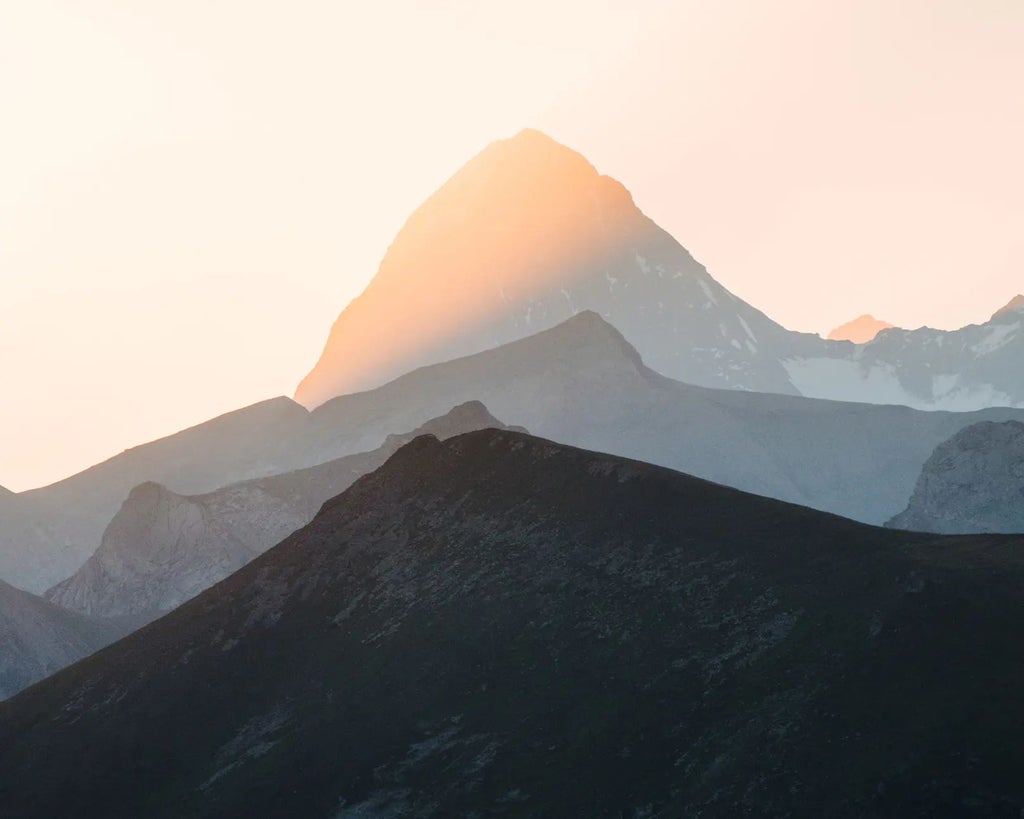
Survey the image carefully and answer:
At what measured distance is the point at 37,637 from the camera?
182 metres

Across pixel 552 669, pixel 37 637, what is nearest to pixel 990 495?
pixel 552 669

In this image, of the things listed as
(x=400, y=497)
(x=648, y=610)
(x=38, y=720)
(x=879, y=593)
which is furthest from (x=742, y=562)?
(x=38, y=720)

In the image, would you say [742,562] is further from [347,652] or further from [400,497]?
[400,497]

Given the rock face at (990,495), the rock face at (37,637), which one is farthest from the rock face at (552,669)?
the rock face at (990,495)

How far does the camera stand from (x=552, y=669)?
84.7 m

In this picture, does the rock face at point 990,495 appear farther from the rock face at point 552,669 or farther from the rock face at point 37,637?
the rock face at point 37,637

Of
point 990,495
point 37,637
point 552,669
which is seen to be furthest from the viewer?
point 990,495

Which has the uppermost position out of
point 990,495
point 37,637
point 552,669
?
point 37,637

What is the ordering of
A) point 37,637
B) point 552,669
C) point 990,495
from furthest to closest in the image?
point 990,495, point 37,637, point 552,669

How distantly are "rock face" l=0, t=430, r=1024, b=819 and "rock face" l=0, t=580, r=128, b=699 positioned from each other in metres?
65.3

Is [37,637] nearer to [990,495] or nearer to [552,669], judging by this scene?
[552,669]

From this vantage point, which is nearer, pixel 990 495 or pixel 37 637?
pixel 37 637

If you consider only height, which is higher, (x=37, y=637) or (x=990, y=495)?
(x=37, y=637)

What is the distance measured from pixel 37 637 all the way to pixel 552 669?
116 meters
